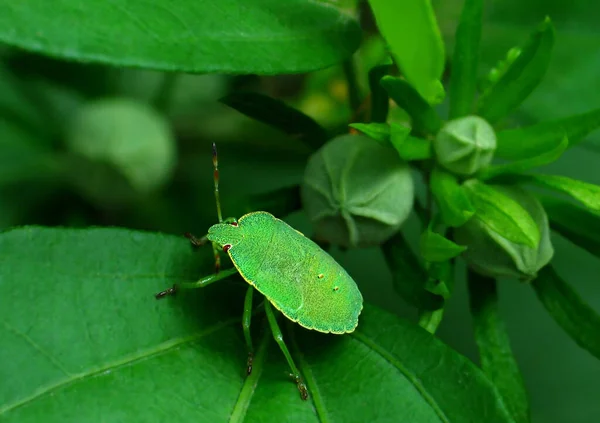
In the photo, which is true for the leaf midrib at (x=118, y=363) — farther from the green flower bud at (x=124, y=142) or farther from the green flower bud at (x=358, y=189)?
the green flower bud at (x=124, y=142)

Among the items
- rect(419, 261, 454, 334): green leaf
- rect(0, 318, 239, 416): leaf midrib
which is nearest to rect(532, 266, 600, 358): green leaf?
rect(419, 261, 454, 334): green leaf

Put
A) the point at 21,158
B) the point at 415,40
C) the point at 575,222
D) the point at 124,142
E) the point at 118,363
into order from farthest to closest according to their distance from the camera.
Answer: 1. the point at 21,158
2. the point at 124,142
3. the point at 575,222
4. the point at 415,40
5. the point at 118,363

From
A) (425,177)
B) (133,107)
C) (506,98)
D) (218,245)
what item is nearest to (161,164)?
(133,107)

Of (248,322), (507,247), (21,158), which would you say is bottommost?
(21,158)

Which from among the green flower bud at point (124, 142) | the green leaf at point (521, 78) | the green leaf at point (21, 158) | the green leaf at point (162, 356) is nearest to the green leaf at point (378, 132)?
the green leaf at point (521, 78)

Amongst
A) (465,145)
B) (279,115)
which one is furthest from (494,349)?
(279,115)

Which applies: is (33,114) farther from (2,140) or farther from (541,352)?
(541,352)

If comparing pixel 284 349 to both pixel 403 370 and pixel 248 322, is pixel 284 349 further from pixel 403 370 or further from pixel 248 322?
pixel 403 370

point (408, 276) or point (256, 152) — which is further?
point (256, 152)
